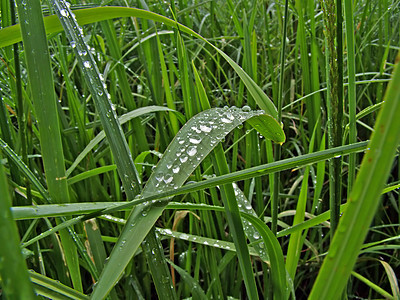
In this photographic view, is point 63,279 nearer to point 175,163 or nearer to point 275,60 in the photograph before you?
point 175,163

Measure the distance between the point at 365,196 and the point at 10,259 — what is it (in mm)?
120

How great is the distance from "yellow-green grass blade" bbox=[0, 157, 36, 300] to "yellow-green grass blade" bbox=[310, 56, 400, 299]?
114mm

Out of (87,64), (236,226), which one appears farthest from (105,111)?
(236,226)

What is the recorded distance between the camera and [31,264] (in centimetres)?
Answer: 61

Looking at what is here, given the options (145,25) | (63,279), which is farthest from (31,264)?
(145,25)

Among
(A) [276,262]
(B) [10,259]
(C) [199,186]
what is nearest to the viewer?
(B) [10,259]

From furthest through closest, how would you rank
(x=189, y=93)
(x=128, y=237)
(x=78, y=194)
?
(x=78, y=194) < (x=189, y=93) < (x=128, y=237)

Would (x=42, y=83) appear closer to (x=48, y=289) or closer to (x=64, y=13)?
(x=64, y=13)

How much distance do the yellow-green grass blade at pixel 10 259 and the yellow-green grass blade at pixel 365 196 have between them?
114 millimetres

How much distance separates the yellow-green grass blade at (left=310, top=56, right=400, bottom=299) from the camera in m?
0.13

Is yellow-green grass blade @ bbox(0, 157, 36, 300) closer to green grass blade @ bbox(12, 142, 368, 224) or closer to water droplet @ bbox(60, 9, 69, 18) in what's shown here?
green grass blade @ bbox(12, 142, 368, 224)

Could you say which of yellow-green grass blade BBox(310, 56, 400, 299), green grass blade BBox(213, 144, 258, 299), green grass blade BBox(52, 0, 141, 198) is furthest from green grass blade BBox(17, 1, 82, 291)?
yellow-green grass blade BBox(310, 56, 400, 299)

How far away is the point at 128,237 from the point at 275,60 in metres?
1.02

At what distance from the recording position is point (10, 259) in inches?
5.1
